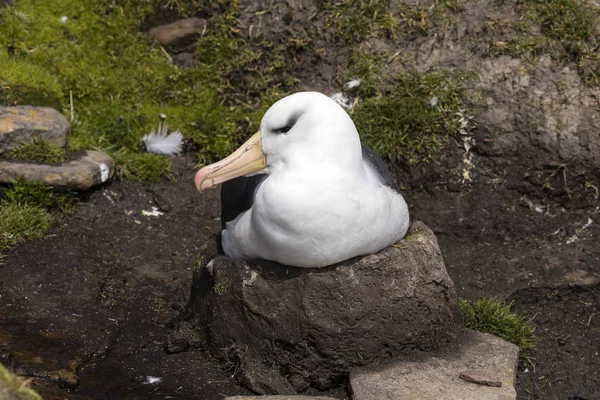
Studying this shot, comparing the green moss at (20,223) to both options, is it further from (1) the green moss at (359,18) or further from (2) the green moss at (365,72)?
(1) the green moss at (359,18)

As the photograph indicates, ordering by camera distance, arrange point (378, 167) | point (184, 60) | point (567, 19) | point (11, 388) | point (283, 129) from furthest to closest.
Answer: point (184, 60) < point (567, 19) < point (378, 167) < point (283, 129) < point (11, 388)

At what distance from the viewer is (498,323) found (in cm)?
500

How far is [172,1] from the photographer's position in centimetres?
730

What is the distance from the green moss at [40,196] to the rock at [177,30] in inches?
77.1

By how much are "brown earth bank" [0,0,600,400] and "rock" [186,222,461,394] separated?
0.20m

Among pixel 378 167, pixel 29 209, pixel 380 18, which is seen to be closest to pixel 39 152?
pixel 29 209

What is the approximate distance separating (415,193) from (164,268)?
78.7 inches

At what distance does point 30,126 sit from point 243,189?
2316 mm

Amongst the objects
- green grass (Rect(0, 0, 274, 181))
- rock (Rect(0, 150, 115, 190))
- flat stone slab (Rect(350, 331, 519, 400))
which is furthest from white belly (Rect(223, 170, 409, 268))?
green grass (Rect(0, 0, 274, 181))

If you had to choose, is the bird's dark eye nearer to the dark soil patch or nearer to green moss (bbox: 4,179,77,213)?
the dark soil patch

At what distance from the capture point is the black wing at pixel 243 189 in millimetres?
4355

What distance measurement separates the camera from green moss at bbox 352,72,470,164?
20.8 ft

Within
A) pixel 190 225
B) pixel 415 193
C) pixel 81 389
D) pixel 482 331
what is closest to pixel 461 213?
pixel 415 193

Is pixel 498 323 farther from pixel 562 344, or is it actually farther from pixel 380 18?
pixel 380 18
